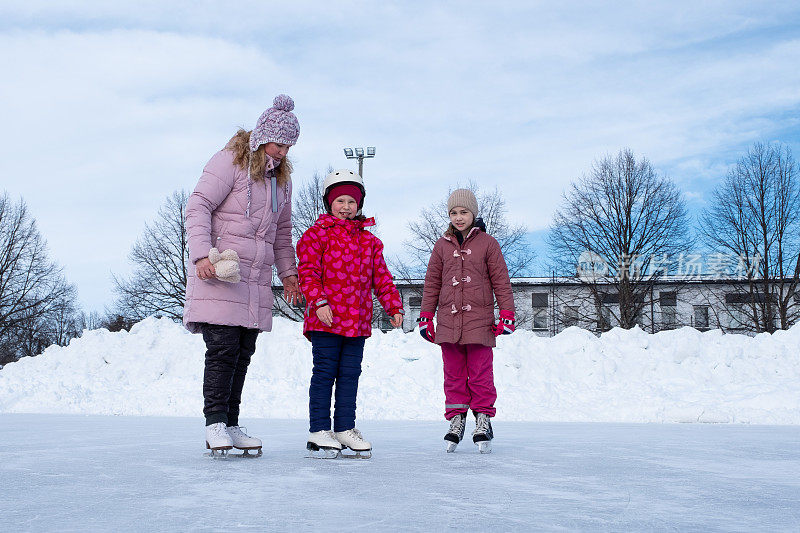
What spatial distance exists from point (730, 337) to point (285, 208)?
12085 millimetres

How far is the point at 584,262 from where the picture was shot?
2786 centimetres

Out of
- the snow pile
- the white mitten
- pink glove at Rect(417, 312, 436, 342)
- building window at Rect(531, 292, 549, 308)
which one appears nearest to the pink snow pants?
pink glove at Rect(417, 312, 436, 342)

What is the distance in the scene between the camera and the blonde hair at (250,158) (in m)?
4.22

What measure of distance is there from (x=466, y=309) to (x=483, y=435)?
2.70 feet

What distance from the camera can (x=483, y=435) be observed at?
15.4ft

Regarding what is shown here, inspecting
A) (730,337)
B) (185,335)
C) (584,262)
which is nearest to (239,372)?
(185,335)

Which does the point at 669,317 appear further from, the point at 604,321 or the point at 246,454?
the point at 246,454

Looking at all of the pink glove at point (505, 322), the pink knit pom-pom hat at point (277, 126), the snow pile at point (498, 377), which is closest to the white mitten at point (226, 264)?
the pink knit pom-pom hat at point (277, 126)

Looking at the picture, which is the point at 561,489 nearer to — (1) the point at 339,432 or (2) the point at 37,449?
(1) the point at 339,432

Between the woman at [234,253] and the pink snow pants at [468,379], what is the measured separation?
1.25 metres

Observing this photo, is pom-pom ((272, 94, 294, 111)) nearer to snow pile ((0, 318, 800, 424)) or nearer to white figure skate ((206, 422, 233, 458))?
white figure skate ((206, 422, 233, 458))

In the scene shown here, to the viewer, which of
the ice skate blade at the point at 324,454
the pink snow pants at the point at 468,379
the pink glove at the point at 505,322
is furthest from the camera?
the pink snow pants at the point at 468,379

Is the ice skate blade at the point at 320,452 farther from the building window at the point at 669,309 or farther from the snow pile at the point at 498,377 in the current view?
the building window at the point at 669,309

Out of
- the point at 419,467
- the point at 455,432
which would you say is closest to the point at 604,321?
the point at 455,432
